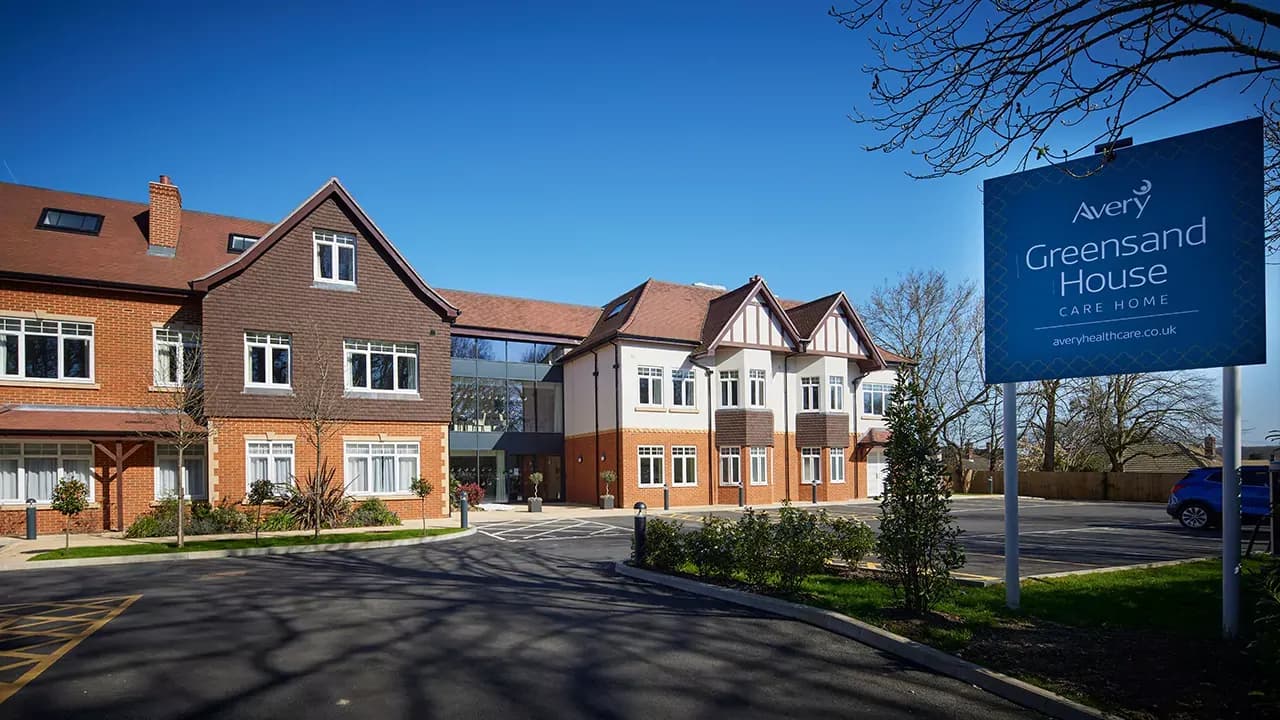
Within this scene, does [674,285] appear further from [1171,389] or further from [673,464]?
[1171,389]

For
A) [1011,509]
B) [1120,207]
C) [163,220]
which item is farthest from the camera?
[163,220]

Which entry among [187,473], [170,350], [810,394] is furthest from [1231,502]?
[810,394]

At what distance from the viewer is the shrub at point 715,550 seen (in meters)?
11.5

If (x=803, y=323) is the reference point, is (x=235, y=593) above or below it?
below

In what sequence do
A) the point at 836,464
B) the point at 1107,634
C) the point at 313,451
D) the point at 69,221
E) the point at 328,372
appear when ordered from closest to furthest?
→ the point at 1107,634
the point at 313,451
the point at 69,221
the point at 328,372
the point at 836,464

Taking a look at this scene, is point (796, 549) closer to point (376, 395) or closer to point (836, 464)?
point (376, 395)

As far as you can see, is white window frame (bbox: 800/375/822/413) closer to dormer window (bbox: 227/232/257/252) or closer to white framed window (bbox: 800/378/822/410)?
white framed window (bbox: 800/378/822/410)

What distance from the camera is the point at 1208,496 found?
19641 millimetres

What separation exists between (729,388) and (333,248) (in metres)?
18.0

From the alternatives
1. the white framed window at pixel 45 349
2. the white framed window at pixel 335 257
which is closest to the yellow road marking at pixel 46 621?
the white framed window at pixel 45 349

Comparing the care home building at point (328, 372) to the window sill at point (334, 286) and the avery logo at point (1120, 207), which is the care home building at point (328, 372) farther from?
the avery logo at point (1120, 207)

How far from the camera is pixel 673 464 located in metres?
34.4

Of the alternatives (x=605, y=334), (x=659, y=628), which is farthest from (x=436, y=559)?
(x=605, y=334)

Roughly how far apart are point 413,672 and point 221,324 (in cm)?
1960
